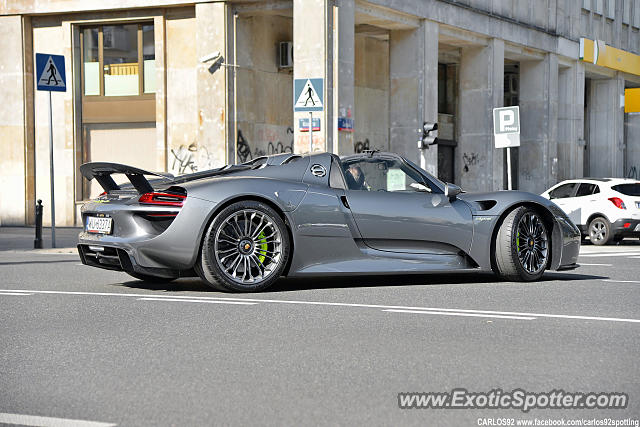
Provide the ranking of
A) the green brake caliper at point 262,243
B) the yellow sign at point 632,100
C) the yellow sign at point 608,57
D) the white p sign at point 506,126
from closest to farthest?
the green brake caliper at point 262,243 → the white p sign at point 506,126 → the yellow sign at point 608,57 → the yellow sign at point 632,100

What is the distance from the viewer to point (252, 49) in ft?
78.9

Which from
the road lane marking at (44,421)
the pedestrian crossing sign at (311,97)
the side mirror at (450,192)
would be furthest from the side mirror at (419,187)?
the pedestrian crossing sign at (311,97)

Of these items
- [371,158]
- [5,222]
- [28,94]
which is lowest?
[5,222]

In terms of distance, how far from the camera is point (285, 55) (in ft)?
81.0

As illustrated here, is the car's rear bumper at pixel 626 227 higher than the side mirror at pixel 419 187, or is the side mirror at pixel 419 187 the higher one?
the side mirror at pixel 419 187

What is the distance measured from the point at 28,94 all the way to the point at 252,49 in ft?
19.4

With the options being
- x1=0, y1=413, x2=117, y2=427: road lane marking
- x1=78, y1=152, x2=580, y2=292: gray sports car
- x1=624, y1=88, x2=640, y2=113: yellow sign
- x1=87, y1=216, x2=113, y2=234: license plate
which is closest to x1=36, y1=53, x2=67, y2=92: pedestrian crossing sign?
x1=78, y1=152, x2=580, y2=292: gray sports car

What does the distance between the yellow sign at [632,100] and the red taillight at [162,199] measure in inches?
1381

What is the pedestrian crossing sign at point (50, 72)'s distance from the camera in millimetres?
15633

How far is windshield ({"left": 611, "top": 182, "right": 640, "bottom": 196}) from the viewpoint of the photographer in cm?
1911

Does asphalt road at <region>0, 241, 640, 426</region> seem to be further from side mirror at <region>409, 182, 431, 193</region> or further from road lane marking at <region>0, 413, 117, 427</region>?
side mirror at <region>409, 182, 431, 193</region>

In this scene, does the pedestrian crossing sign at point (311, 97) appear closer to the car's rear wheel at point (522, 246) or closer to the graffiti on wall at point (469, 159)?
the car's rear wheel at point (522, 246)

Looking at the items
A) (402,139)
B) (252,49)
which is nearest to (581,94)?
(402,139)

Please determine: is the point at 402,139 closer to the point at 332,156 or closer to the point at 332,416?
the point at 332,156
